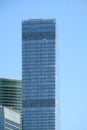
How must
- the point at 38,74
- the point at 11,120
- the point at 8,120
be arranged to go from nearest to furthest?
the point at 8,120 < the point at 11,120 < the point at 38,74

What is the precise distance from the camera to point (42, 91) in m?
181

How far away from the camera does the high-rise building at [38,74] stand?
178 meters

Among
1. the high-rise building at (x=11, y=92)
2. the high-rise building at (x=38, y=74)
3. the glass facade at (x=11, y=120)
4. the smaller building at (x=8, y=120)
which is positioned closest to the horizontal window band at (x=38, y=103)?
the high-rise building at (x=38, y=74)

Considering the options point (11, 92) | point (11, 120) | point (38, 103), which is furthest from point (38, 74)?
point (11, 120)

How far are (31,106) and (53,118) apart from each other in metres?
7.04

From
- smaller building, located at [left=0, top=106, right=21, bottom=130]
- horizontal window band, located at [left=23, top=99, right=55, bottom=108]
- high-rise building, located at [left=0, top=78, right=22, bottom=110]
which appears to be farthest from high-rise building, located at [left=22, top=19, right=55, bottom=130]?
smaller building, located at [left=0, top=106, right=21, bottom=130]

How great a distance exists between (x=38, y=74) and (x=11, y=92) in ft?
36.2

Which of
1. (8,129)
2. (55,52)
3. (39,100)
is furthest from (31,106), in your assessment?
(8,129)

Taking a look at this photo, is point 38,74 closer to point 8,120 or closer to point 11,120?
point 11,120

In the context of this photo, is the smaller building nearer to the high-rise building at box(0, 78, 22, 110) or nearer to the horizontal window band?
the horizontal window band

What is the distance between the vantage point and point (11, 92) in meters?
189

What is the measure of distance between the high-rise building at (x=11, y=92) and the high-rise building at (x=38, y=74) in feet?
18.9

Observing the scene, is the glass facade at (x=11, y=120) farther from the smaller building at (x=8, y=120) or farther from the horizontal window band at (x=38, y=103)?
the horizontal window band at (x=38, y=103)

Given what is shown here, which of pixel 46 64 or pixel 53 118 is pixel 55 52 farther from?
pixel 53 118
